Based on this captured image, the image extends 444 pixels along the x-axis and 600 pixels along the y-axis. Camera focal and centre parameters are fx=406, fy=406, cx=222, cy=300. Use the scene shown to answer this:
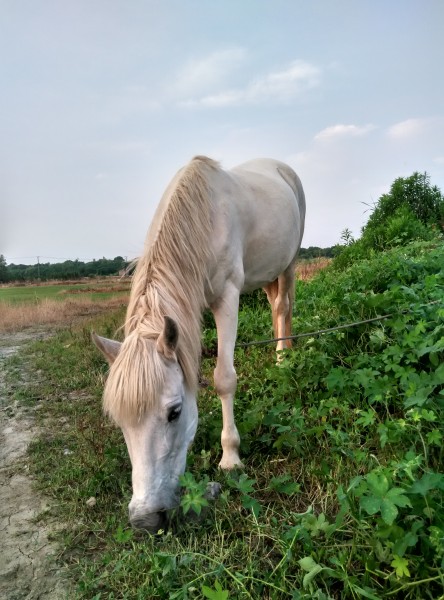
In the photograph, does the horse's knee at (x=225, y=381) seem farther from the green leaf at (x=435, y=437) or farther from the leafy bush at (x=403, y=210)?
the leafy bush at (x=403, y=210)

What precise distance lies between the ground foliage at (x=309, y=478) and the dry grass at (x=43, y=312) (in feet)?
22.1

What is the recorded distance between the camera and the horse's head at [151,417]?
6.18 ft

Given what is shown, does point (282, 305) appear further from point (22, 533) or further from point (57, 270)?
point (57, 270)

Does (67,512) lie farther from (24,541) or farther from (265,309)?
(265,309)

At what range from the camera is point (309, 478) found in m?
2.21

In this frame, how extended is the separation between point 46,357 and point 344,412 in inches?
217

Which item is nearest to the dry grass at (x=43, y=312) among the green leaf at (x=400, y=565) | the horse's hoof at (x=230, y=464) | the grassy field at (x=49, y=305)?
the grassy field at (x=49, y=305)

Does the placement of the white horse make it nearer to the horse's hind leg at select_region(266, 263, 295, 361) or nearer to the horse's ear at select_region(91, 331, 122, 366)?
the horse's ear at select_region(91, 331, 122, 366)

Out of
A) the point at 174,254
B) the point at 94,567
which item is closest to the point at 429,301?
the point at 174,254

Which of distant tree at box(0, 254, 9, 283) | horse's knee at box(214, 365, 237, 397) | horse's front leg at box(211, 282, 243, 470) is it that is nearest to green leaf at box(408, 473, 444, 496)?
horse's front leg at box(211, 282, 243, 470)

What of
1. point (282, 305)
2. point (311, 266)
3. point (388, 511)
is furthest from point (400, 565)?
point (311, 266)

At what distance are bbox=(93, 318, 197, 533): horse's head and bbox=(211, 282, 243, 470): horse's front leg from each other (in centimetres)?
51

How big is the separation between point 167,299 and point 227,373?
0.76 meters

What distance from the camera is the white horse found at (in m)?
1.95
